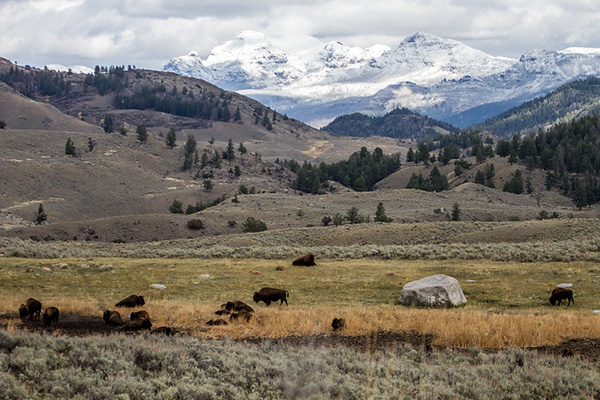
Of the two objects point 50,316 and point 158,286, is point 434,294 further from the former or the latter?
point 50,316

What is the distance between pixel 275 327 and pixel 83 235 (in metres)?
64.1

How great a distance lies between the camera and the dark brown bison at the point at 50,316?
48.2 ft

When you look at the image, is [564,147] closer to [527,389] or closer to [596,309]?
[596,309]

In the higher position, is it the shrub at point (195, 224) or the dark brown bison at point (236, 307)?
the dark brown bison at point (236, 307)

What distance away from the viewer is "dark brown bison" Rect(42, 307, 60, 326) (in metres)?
14.7

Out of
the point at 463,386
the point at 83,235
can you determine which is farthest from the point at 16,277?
the point at 83,235

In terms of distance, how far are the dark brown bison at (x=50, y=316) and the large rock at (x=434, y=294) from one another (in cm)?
1165

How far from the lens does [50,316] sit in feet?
48.3

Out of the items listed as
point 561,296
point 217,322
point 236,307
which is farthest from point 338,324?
point 561,296

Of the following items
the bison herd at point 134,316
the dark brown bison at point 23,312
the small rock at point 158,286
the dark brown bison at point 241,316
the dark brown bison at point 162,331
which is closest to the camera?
the dark brown bison at point 162,331

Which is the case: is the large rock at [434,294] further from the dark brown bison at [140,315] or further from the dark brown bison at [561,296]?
the dark brown bison at [140,315]

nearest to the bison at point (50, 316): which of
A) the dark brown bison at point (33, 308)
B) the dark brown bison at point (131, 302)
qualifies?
the dark brown bison at point (33, 308)

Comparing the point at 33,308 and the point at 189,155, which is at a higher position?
the point at 189,155

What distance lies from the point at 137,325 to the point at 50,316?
2443mm
